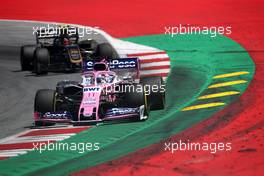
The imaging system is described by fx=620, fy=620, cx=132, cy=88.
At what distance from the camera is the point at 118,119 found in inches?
597

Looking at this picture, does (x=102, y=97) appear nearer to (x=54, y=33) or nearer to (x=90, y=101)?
(x=90, y=101)

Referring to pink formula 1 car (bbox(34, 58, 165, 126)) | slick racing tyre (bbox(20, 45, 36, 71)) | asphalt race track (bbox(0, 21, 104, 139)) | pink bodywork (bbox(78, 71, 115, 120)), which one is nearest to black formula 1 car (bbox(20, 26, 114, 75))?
slick racing tyre (bbox(20, 45, 36, 71))

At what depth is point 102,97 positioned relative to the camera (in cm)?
1630

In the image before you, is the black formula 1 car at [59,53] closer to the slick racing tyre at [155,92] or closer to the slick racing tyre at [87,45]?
the slick racing tyre at [87,45]

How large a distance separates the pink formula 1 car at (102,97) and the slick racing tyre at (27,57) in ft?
17.7

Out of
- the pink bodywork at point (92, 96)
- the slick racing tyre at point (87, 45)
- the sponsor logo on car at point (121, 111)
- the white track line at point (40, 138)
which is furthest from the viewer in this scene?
the slick racing tyre at point (87, 45)

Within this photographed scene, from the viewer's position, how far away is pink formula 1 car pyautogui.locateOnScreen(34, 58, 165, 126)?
50.0 ft

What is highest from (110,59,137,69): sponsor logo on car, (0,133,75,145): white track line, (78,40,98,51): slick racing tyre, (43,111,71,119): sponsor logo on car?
(78,40,98,51): slick racing tyre

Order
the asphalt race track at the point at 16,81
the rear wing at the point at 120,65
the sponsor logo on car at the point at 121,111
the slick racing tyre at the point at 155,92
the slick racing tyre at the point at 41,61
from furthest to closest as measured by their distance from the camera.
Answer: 1. the slick racing tyre at the point at 41,61
2. the rear wing at the point at 120,65
3. the asphalt race track at the point at 16,81
4. the slick racing tyre at the point at 155,92
5. the sponsor logo on car at the point at 121,111

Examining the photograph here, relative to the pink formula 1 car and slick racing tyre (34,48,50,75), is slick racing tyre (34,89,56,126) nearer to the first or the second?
the pink formula 1 car

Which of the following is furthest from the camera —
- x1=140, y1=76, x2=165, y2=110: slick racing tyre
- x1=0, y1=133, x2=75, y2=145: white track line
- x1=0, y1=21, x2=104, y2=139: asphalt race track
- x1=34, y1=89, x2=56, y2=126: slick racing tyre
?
x1=0, y1=21, x2=104, y2=139: asphalt race track

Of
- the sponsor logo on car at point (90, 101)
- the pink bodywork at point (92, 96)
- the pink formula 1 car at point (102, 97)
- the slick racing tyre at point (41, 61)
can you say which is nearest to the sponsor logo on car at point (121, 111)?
the pink formula 1 car at point (102, 97)

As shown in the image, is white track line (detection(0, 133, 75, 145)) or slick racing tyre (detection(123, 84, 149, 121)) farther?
slick racing tyre (detection(123, 84, 149, 121))

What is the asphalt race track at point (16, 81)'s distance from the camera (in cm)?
1669
